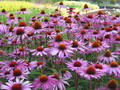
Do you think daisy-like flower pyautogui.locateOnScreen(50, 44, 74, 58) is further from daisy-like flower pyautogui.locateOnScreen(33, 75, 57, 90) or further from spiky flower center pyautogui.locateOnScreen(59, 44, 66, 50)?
daisy-like flower pyautogui.locateOnScreen(33, 75, 57, 90)

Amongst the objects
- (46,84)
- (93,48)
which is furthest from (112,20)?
(46,84)

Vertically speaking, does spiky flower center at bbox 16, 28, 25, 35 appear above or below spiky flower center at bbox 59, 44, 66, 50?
above

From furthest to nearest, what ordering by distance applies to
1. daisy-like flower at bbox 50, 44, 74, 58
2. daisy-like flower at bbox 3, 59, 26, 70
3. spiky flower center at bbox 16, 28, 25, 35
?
spiky flower center at bbox 16, 28, 25, 35, daisy-like flower at bbox 3, 59, 26, 70, daisy-like flower at bbox 50, 44, 74, 58

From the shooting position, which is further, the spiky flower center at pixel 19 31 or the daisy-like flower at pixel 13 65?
the spiky flower center at pixel 19 31

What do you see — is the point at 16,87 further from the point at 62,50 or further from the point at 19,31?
the point at 19,31

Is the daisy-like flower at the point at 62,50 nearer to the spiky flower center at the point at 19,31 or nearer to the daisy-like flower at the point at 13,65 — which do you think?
the daisy-like flower at the point at 13,65

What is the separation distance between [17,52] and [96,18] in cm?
159

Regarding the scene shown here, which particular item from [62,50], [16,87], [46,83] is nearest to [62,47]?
[62,50]

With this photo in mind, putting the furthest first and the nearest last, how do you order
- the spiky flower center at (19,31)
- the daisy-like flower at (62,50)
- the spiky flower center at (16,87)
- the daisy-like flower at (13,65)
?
1. the spiky flower center at (19,31)
2. the daisy-like flower at (13,65)
3. the daisy-like flower at (62,50)
4. the spiky flower center at (16,87)

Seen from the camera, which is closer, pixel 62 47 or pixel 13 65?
pixel 62 47

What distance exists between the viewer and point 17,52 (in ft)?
8.87

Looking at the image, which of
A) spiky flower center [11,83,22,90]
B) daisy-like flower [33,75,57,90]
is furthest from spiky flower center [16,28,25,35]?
spiky flower center [11,83,22,90]

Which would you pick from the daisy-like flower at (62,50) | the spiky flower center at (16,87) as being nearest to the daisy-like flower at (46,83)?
the spiky flower center at (16,87)

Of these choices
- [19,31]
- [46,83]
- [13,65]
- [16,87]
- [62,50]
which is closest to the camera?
[16,87]
